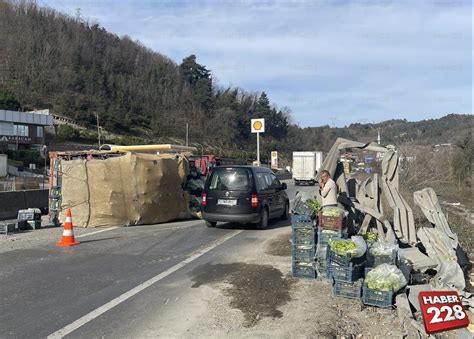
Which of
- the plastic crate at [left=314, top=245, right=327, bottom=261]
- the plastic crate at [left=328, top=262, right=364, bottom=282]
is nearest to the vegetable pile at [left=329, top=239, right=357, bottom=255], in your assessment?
the plastic crate at [left=328, top=262, right=364, bottom=282]

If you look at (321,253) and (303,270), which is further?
(303,270)

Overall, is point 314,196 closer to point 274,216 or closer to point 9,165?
point 274,216

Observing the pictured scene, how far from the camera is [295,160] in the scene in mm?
47500

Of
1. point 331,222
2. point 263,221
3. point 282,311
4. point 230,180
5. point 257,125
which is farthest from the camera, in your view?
point 257,125

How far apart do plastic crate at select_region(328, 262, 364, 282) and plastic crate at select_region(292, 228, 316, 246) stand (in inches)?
33.9

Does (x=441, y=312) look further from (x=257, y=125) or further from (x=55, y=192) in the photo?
(x=257, y=125)

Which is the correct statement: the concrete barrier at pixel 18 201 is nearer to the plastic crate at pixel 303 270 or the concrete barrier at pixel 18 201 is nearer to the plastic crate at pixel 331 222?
the plastic crate at pixel 303 270

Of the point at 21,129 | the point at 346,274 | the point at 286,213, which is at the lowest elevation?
the point at 286,213

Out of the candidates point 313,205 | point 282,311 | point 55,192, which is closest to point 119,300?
point 282,311

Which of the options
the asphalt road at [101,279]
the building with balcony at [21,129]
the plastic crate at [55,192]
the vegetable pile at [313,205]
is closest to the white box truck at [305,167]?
the plastic crate at [55,192]

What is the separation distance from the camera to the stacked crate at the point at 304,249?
7.41m

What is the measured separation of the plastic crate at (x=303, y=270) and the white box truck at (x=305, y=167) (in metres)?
38.7

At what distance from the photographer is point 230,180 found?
13.0 meters

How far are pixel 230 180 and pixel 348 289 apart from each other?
275 inches
